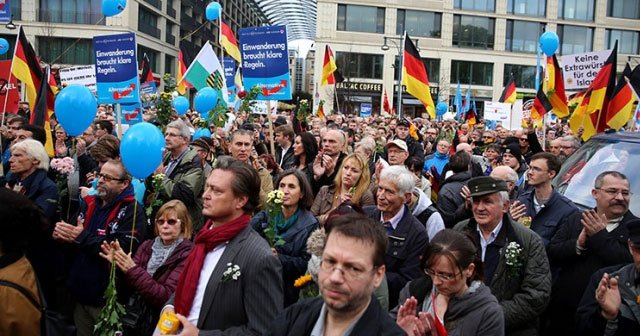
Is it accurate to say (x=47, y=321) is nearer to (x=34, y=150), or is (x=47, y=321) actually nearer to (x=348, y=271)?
(x=348, y=271)

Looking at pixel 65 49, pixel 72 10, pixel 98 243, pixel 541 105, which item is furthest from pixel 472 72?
pixel 98 243

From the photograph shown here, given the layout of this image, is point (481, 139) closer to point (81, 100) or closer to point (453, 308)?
point (81, 100)

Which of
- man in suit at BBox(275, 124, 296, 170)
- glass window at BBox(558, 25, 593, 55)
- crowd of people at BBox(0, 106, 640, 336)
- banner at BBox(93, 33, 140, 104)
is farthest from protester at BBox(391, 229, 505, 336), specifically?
glass window at BBox(558, 25, 593, 55)

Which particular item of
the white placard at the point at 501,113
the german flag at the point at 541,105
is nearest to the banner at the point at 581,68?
the german flag at the point at 541,105

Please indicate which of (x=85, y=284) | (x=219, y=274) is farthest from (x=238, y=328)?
(x=85, y=284)

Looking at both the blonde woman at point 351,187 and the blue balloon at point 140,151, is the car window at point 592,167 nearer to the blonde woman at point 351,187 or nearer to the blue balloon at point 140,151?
the blonde woman at point 351,187

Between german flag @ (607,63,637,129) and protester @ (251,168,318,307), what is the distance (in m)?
6.46

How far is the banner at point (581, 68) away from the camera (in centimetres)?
1128

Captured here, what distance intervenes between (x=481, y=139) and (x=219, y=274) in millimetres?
11533

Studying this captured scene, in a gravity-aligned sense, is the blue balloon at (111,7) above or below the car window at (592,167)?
above

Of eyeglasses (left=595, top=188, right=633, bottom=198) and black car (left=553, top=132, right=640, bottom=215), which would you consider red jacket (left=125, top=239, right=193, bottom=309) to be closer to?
eyeglasses (left=595, top=188, right=633, bottom=198)

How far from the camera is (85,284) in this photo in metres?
4.68

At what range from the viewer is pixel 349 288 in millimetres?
2430

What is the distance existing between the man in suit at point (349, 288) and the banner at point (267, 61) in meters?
6.98
